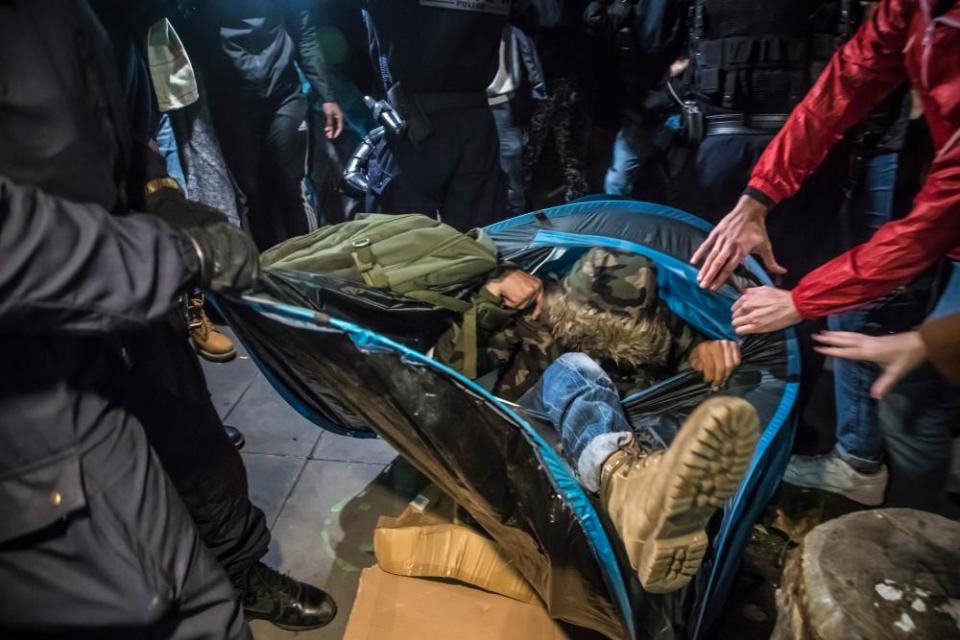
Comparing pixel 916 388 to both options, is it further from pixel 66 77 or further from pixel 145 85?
pixel 145 85

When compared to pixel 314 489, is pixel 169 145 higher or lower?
higher

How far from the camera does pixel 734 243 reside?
49.2 inches

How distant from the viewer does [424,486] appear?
1584 mm

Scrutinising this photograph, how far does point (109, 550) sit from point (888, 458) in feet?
5.41

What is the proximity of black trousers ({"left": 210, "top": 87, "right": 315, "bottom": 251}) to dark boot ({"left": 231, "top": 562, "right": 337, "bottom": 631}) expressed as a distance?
4.48 feet

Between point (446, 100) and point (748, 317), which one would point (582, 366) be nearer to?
point (748, 317)

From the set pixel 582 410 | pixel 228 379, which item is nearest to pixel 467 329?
pixel 582 410

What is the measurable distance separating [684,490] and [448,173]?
1.50 m

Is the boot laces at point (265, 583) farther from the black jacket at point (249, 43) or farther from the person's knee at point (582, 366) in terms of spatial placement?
the black jacket at point (249, 43)

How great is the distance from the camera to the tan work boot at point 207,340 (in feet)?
6.95

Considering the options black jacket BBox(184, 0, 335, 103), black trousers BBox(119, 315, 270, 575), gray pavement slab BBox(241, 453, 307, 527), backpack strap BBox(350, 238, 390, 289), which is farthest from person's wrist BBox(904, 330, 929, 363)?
black jacket BBox(184, 0, 335, 103)

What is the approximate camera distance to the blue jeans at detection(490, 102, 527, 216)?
2.21 m

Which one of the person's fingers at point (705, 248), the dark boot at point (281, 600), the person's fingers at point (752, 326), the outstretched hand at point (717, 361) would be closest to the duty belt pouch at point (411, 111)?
the person's fingers at point (705, 248)

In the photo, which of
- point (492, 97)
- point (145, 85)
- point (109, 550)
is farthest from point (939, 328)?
point (145, 85)
